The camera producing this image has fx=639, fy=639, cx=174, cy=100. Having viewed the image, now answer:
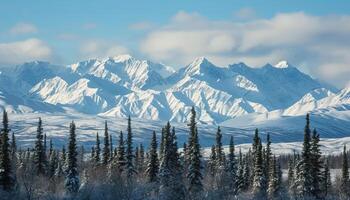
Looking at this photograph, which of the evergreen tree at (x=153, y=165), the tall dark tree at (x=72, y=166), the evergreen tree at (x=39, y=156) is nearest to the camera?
the tall dark tree at (x=72, y=166)

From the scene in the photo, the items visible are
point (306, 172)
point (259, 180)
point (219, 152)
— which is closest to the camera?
point (306, 172)

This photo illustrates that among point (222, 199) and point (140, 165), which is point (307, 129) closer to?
point (222, 199)

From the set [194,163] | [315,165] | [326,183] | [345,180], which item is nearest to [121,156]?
[194,163]

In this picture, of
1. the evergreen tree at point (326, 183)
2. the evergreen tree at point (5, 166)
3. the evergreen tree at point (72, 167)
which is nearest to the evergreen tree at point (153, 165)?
the evergreen tree at point (72, 167)

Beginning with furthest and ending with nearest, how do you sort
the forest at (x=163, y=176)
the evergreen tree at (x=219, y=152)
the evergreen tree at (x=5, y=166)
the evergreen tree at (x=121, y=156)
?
the evergreen tree at (x=219, y=152) < the evergreen tree at (x=121, y=156) < the forest at (x=163, y=176) < the evergreen tree at (x=5, y=166)

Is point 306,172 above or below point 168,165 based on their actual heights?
below

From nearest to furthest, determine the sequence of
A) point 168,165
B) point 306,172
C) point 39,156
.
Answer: point 168,165 → point 306,172 → point 39,156

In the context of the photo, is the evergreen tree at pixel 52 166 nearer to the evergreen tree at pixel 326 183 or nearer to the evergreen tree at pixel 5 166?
the evergreen tree at pixel 5 166

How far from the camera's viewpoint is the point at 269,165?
14100cm

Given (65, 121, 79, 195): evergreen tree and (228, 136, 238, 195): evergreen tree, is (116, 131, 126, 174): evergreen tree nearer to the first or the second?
(65, 121, 79, 195): evergreen tree

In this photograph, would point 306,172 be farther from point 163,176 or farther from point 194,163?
point 163,176

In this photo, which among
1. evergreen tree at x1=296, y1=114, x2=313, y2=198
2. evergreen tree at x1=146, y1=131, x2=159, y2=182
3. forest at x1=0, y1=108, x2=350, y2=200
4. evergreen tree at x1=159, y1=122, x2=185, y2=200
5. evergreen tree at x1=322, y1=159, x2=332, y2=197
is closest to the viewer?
forest at x1=0, y1=108, x2=350, y2=200

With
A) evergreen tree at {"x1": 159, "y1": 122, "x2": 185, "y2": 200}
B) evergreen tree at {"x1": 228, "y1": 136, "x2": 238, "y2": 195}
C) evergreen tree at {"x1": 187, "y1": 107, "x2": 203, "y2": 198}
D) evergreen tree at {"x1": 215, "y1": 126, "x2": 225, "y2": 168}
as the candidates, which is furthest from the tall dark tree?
evergreen tree at {"x1": 228, "y1": 136, "x2": 238, "y2": 195}

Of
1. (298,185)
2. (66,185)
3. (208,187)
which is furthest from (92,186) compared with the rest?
(298,185)
